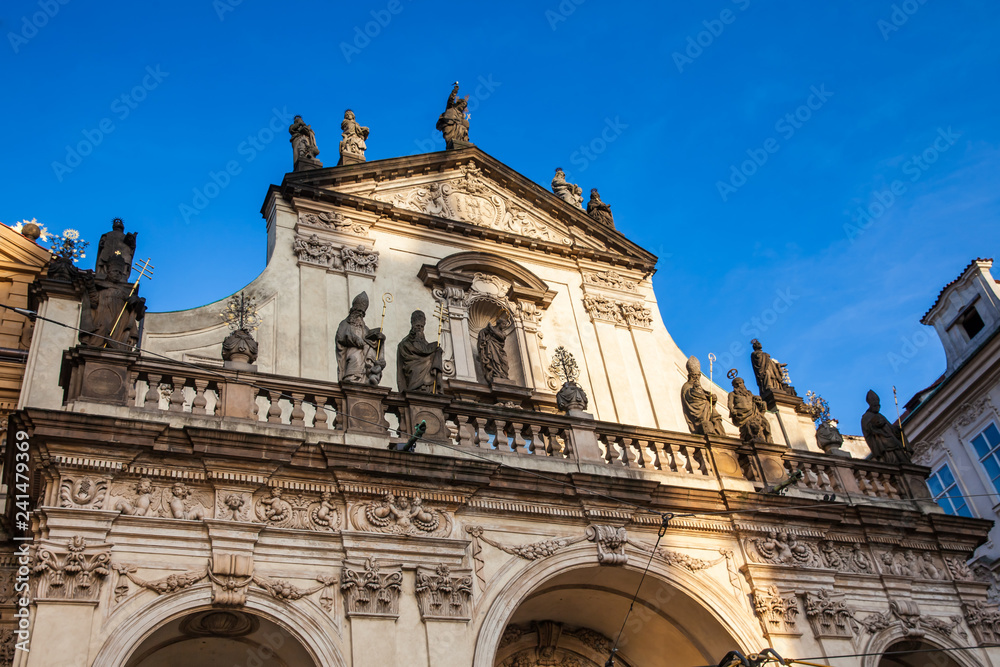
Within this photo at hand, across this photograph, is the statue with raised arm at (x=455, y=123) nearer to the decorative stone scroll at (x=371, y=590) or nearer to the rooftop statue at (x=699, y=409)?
the rooftop statue at (x=699, y=409)

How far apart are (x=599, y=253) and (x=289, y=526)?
9.52 m

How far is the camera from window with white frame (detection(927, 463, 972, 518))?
22.0 metres

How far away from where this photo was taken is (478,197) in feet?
60.2

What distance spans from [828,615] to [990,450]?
10576 mm

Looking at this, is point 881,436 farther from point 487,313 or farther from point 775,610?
point 487,313

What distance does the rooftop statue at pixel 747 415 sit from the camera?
14.6 m

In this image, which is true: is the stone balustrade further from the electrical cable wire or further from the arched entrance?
the arched entrance

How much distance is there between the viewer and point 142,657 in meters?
10.5

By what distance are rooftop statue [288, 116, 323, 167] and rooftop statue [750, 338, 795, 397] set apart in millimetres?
8745

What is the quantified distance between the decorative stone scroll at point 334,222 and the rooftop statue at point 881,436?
909 cm

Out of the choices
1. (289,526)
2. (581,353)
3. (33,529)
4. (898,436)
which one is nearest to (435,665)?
(289,526)

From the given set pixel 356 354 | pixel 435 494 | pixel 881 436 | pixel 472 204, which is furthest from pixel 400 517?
pixel 881 436

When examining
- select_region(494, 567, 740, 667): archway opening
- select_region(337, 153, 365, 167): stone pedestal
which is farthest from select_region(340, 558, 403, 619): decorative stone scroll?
select_region(337, 153, 365, 167): stone pedestal

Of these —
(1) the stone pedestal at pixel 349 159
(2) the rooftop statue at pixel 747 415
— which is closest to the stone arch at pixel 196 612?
(2) the rooftop statue at pixel 747 415
